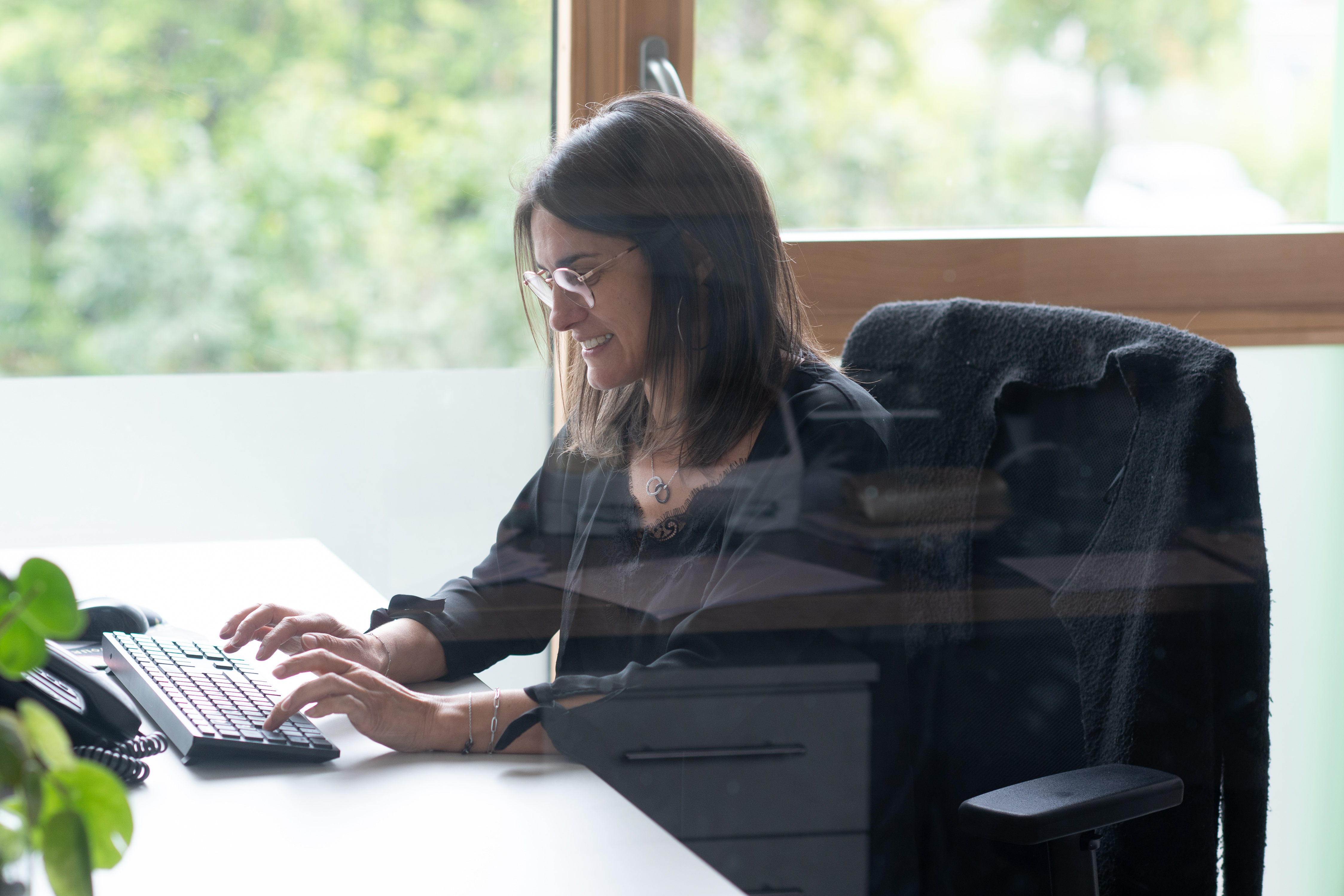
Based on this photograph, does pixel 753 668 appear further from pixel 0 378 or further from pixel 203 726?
pixel 0 378

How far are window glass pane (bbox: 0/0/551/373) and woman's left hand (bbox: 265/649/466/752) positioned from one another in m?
0.67

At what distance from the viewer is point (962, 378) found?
1.22 metres

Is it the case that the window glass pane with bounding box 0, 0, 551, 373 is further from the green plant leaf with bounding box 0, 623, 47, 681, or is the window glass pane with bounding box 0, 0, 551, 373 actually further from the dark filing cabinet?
the green plant leaf with bounding box 0, 623, 47, 681

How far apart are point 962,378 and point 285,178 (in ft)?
2.77

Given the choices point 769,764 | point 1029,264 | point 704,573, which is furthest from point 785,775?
point 1029,264

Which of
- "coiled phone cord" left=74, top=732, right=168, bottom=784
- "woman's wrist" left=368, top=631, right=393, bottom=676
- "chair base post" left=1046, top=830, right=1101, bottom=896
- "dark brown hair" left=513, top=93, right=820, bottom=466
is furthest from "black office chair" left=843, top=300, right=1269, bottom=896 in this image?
"coiled phone cord" left=74, top=732, right=168, bottom=784

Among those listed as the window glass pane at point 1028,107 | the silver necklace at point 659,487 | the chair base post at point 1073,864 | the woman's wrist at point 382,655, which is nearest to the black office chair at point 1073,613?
the chair base post at point 1073,864

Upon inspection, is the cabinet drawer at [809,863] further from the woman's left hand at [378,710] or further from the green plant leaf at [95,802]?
the green plant leaf at [95,802]

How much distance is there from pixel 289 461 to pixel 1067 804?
1.05m

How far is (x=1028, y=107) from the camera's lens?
1604mm

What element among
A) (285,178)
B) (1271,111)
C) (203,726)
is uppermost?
(1271,111)

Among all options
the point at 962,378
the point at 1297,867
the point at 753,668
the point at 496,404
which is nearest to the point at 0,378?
the point at 496,404

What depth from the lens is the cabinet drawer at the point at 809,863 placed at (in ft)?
3.90

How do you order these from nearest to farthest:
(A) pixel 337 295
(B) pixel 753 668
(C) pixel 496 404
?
(B) pixel 753 668
(A) pixel 337 295
(C) pixel 496 404
